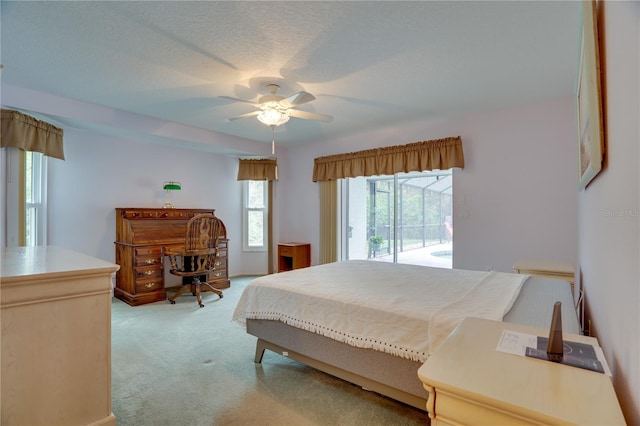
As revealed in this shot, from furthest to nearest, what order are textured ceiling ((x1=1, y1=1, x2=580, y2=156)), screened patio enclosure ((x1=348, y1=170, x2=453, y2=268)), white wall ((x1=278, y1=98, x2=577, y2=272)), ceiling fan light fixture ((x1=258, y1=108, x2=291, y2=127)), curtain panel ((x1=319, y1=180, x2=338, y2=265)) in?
curtain panel ((x1=319, y1=180, x2=338, y2=265))
screened patio enclosure ((x1=348, y1=170, x2=453, y2=268))
white wall ((x1=278, y1=98, x2=577, y2=272))
ceiling fan light fixture ((x1=258, y1=108, x2=291, y2=127))
textured ceiling ((x1=1, y1=1, x2=580, y2=156))

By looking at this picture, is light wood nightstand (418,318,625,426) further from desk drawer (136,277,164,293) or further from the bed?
desk drawer (136,277,164,293)

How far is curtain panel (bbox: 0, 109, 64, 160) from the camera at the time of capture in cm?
303

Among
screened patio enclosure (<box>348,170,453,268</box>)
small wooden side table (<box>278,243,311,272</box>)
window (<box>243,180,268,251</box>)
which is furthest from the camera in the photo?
window (<box>243,180,268,251</box>)

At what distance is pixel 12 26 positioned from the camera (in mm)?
2027

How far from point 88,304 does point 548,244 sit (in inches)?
161

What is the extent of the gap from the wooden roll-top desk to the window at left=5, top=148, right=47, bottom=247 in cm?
80

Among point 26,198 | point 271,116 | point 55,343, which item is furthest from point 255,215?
point 55,343

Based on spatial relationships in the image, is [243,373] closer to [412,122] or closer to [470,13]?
[470,13]

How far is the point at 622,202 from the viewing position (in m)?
0.81

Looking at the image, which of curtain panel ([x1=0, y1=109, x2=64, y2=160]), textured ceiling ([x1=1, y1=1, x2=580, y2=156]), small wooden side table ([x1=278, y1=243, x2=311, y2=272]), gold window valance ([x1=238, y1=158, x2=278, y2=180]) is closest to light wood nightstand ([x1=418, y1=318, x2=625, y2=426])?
textured ceiling ([x1=1, y1=1, x2=580, y2=156])

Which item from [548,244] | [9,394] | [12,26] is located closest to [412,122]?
[548,244]

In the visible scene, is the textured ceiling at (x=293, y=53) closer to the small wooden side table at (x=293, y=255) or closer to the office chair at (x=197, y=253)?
the office chair at (x=197, y=253)

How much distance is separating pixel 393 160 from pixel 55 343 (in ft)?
13.0

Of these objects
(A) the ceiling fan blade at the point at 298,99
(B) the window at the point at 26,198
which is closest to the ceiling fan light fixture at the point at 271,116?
(A) the ceiling fan blade at the point at 298,99
